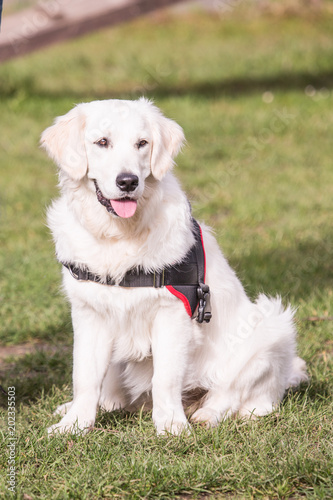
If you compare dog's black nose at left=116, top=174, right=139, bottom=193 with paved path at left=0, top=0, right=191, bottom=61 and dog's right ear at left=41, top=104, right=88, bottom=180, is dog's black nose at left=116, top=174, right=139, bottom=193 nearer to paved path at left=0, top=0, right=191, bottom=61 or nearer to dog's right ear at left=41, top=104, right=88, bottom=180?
dog's right ear at left=41, top=104, right=88, bottom=180

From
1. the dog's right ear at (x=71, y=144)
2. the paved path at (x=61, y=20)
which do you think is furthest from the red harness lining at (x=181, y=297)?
the paved path at (x=61, y=20)

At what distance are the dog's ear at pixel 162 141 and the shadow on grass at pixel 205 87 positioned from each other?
6.18m

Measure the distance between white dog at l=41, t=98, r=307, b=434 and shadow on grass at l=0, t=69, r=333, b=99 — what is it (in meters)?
6.27

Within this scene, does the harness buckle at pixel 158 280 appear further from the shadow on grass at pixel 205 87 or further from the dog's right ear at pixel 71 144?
the shadow on grass at pixel 205 87

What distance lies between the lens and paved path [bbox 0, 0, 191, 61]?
804 cm

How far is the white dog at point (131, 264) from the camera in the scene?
2.76 m

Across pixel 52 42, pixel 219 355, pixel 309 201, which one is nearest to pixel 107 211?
pixel 219 355

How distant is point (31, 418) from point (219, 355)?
0.90 metres

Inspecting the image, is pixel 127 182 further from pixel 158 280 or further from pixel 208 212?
pixel 208 212

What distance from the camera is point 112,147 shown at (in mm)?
2742

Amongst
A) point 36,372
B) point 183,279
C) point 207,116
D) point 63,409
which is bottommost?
point 207,116

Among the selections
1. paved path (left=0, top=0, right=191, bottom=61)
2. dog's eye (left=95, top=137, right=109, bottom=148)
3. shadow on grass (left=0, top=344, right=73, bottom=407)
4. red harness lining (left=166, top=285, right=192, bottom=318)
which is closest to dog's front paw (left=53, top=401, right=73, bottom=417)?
shadow on grass (left=0, top=344, right=73, bottom=407)

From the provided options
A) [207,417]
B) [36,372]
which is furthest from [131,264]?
[36,372]

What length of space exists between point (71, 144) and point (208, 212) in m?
3.51
